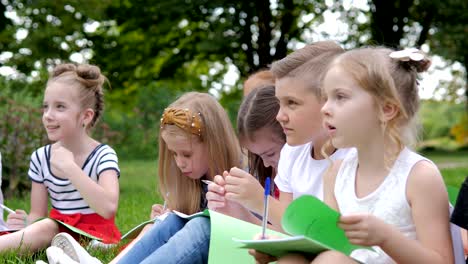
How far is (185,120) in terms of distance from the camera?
10.5 ft

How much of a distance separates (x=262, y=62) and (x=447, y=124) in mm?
12370

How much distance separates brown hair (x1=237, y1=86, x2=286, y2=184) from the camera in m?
3.18

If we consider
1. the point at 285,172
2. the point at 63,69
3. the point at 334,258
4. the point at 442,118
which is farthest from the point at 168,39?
the point at 442,118

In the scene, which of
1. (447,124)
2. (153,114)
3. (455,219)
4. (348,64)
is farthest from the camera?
(447,124)

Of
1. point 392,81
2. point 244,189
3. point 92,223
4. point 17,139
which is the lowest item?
point 17,139

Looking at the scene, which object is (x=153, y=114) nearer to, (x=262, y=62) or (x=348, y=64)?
(x=262, y=62)

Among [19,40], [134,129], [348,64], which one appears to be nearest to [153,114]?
[134,129]

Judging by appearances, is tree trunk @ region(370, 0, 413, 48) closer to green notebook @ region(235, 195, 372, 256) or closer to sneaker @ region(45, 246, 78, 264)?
sneaker @ region(45, 246, 78, 264)

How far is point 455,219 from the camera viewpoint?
209 centimetres

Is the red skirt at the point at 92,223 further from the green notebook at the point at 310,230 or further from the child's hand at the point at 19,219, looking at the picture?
the green notebook at the point at 310,230

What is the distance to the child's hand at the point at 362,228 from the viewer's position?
187 cm

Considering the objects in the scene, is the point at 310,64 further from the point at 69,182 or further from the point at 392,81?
the point at 69,182

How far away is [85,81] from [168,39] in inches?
386

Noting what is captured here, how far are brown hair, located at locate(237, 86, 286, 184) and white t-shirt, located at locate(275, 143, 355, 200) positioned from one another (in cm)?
20
